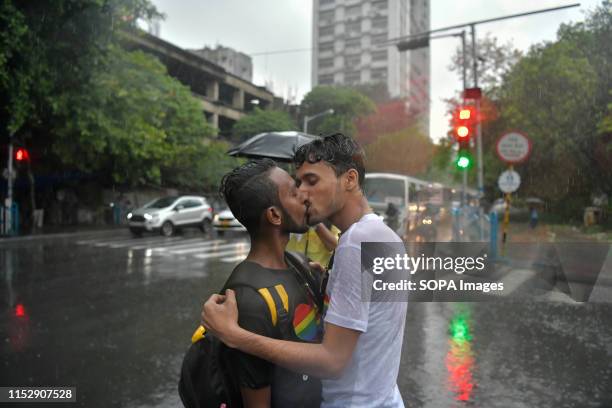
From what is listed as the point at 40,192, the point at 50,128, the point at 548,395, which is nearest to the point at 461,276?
the point at 548,395

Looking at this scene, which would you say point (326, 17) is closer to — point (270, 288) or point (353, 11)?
point (353, 11)

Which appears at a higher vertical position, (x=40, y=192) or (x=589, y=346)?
(x=40, y=192)

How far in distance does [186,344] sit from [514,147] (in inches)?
254

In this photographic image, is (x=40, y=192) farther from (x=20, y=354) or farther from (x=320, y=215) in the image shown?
(x=320, y=215)

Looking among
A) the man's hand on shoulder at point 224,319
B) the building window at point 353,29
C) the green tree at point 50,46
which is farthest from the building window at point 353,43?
the man's hand on shoulder at point 224,319

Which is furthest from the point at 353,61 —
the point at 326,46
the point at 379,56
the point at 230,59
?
the point at 230,59

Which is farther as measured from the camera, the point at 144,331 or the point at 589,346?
the point at 144,331

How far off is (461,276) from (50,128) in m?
20.6

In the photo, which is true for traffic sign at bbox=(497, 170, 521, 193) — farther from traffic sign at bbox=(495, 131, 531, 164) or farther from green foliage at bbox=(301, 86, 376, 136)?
green foliage at bbox=(301, 86, 376, 136)

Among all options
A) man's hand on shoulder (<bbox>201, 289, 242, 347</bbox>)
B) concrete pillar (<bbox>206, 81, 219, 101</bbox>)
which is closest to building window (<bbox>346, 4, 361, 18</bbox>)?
concrete pillar (<bbox>206, 81, 219, 101</bbox>)

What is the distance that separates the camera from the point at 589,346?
5.72 meters

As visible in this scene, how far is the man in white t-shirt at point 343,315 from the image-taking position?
149cm

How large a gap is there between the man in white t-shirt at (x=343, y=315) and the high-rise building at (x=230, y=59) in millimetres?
55058

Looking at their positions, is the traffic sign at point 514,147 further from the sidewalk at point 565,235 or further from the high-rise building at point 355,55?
the high-rise building at point 355,55
